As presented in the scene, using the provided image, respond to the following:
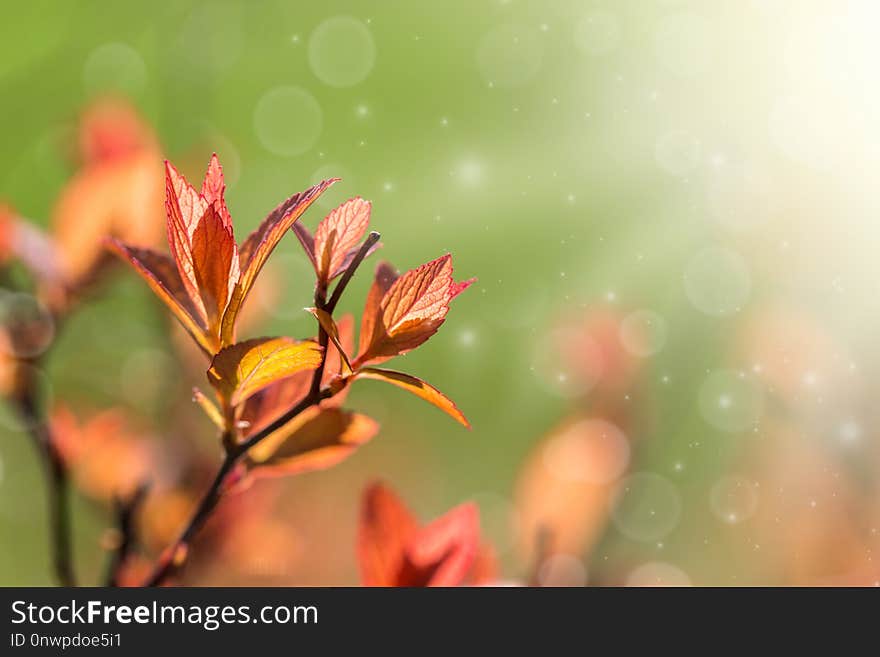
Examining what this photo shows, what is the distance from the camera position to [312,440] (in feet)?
0.86

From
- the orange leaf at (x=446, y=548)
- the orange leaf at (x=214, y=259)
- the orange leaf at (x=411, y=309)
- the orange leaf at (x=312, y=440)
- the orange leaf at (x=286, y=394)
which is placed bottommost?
the orange leaf at (x=446, y=548)

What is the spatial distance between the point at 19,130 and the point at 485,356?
0.48 m

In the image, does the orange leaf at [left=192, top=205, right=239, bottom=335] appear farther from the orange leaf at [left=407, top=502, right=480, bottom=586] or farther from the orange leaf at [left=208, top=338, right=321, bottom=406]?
the orange leaf at [left=407, top=502, right=480, bottom=586]

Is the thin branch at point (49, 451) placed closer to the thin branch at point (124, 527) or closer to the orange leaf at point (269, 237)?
the thin branch at point (124, 527)

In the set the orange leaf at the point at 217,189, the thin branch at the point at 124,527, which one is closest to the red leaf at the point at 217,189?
the orange leaf at the point at 217,189

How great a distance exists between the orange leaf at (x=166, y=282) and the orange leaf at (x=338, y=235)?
0.04m

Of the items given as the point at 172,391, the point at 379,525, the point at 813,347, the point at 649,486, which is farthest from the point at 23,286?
the point at 813,347

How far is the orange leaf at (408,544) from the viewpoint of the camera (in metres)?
0.31

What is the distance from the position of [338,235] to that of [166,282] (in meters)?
0.05

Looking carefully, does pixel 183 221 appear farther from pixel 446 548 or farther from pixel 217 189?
pixel 446 548

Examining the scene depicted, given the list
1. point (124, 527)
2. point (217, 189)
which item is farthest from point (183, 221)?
point (124, 527)

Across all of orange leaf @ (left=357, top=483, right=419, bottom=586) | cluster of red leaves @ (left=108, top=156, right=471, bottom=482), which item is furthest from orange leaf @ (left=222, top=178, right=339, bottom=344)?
orange leaf @ (left=357, top=483, right=419, bottom=586)

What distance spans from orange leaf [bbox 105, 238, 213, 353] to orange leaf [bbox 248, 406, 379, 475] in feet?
0.14
